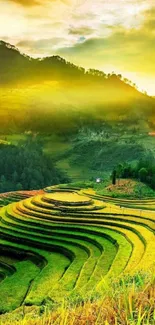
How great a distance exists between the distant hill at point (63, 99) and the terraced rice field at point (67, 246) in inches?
3496

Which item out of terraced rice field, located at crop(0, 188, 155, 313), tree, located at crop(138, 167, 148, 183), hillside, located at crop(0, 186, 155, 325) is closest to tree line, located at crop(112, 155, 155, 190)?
tree, located at crop(138, 167, 148, 183)

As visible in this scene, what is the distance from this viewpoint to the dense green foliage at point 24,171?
5853 centimetres

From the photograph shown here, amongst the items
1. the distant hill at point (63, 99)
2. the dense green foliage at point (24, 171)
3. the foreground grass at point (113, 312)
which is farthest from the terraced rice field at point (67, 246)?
the distant hill at point (63, 99)

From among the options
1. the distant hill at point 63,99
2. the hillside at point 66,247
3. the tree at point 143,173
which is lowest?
the hillside at point 66,247

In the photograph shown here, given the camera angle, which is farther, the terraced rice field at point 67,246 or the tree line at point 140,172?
A: the tree line at point 140,172

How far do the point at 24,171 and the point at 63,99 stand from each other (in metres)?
101

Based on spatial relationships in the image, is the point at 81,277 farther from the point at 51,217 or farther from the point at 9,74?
the point at 9,74

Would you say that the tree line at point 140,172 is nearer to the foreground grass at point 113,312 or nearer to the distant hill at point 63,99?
the foreground grass at point 113,312

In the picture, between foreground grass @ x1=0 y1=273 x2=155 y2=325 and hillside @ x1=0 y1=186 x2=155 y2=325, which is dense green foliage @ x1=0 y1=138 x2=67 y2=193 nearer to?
hillside @ x1=0 y1=186 x2=155 y2=325

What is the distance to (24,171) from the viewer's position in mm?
61156

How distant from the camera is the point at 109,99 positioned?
161000mm

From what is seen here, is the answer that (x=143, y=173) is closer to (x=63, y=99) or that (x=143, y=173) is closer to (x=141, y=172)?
(x=141, y=172)

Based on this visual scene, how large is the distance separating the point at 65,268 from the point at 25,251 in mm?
4169

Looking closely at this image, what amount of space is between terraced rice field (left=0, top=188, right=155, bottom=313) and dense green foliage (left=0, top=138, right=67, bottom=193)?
94.7 feet
